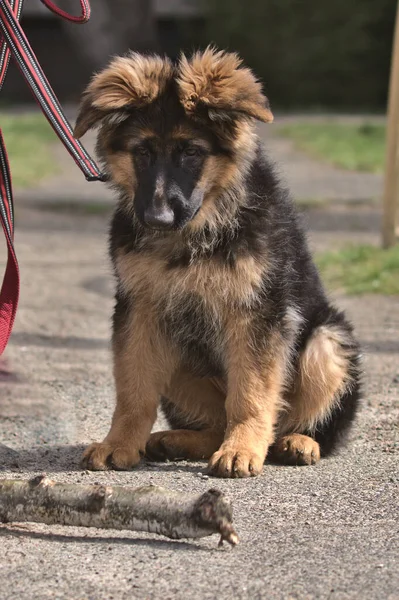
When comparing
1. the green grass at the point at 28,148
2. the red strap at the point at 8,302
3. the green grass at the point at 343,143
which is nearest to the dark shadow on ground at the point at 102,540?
the red strap at the point at 8,302

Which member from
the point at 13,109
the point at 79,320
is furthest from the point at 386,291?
the point at 13,109

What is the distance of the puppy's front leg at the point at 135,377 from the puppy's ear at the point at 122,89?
2.82 feet

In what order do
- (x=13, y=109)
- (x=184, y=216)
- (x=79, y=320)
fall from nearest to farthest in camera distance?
(x=184, y=216) < (x=79, y=320) < (x=13, y=109)

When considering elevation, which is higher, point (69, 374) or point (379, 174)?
point (69, 374)

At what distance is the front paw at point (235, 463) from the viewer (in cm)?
441

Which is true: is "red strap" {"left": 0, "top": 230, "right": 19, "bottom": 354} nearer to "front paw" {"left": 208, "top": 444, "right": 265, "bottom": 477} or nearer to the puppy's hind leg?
"front paw" {"left": 208, "top": 444, "right": 265, "bottom": 477}

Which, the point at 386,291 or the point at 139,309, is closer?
the point at 139,309

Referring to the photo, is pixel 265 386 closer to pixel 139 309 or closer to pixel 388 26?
pixel 139 309

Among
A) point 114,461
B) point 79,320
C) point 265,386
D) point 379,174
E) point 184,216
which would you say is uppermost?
point 184,216

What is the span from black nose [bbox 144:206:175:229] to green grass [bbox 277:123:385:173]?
13.6 metres

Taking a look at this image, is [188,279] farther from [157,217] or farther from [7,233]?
[7,233]

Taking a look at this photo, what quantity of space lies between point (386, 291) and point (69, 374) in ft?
11.7

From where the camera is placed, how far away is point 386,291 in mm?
9078

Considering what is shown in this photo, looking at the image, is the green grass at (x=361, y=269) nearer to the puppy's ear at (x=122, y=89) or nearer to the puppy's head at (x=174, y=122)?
the puppy's head at (x=174, y=122)
